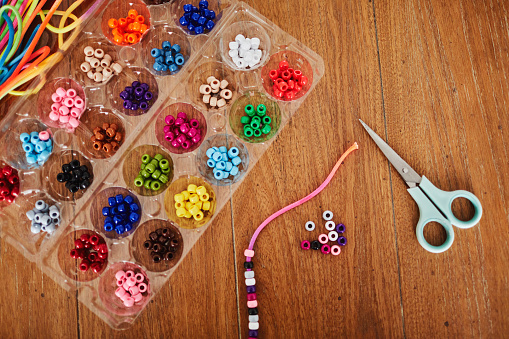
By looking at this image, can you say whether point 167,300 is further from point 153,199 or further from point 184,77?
point 184,77

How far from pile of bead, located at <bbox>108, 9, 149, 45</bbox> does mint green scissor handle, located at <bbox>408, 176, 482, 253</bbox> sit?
0.90m

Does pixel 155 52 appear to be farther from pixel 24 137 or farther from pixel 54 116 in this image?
pixel 24 137

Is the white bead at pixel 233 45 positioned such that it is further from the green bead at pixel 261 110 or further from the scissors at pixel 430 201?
the scissors at pixel 430 201

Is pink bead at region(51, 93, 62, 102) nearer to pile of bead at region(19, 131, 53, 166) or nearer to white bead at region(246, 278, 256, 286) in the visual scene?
pile of bead at region(19, 131, 53, 166)

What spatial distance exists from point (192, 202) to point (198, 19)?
1.75 feet

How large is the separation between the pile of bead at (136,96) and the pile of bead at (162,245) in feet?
1.20

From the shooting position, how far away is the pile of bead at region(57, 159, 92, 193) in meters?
1.04

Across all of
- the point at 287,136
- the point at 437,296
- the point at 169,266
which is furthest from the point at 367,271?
the point at 169,266

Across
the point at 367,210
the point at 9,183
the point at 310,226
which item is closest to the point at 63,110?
the point at 9,183

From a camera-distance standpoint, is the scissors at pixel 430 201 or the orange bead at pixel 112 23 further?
the orange bead at pixel 112 23

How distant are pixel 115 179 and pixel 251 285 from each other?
0.49m

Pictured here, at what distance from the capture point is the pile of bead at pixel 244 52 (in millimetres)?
1060

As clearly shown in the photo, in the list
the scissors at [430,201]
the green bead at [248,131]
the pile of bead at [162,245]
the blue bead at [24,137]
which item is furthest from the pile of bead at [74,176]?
the scissors at [430,201]

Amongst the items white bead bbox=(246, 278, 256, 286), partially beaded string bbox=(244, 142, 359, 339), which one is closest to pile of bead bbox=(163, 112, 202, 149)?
partially beaded string bbox=(244, 142, 359, 339)
